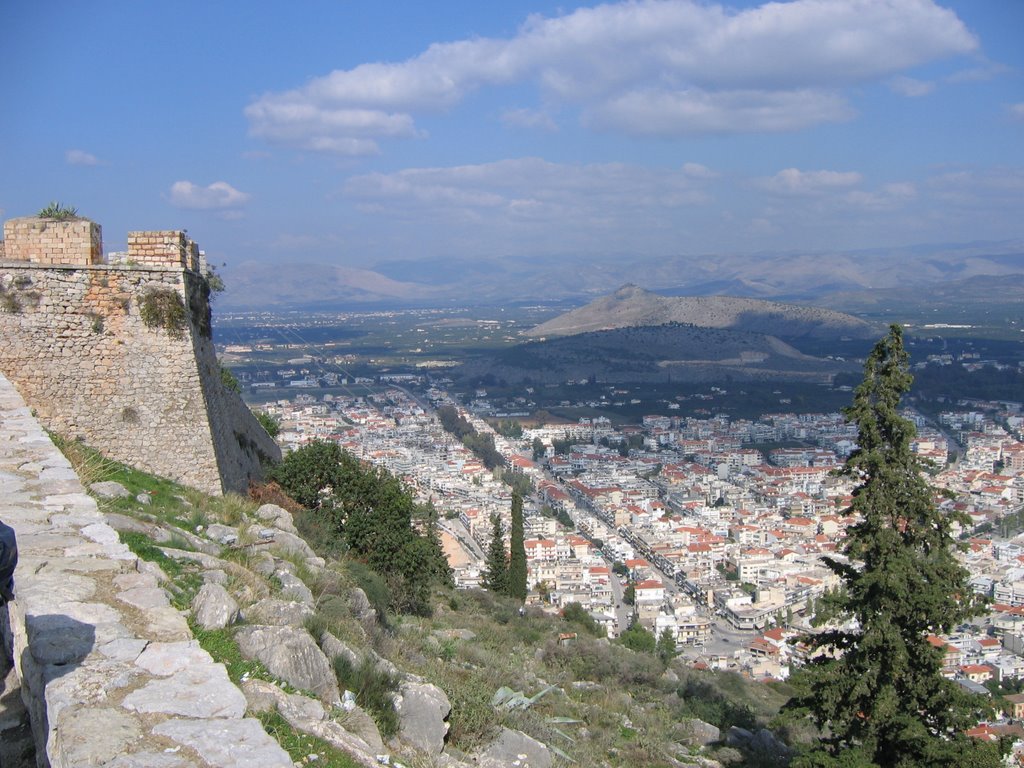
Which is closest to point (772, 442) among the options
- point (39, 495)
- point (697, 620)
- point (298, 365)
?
point (697, 620)

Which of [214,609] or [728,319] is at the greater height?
[728,319]

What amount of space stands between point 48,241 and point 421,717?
7277 millimetres

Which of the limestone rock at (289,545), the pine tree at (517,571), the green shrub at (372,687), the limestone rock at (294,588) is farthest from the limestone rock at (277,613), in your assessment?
the pine tree at (517,571)

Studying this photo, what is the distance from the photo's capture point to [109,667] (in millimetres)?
3363

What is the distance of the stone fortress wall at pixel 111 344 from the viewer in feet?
29.6

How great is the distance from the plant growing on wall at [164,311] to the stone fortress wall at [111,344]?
11 millimetres

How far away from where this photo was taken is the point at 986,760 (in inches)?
289

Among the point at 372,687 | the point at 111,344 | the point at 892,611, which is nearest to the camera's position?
the point at 372,687

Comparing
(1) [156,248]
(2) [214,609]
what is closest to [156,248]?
(1) [156,248]

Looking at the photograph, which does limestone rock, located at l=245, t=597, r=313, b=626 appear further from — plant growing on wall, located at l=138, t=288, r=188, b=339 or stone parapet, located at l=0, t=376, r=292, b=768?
plant growing on wall, located at l=138, t=288, r=188, b=339

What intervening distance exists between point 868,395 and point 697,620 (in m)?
23.6

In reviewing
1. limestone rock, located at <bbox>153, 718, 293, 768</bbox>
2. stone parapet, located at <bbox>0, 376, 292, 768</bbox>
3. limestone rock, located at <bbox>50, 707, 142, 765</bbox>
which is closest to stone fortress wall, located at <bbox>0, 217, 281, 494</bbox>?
stone parapet, located at <bbox>0, 376, 292, 768</bbox>

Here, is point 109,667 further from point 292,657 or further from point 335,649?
point 335,649

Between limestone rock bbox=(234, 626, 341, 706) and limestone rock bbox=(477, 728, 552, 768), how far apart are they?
3.76 ft
